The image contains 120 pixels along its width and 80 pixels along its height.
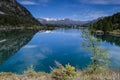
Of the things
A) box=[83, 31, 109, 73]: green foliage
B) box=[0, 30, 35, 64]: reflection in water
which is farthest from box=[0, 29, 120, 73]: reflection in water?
box=[83, 31, 109, 73]: green foliage

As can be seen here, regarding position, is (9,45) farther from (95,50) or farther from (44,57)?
(95,50)

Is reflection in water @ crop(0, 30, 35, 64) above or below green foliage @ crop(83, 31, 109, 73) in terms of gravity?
below

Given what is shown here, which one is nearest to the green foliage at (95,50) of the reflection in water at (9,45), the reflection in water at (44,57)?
the reflection in water at (44,57)

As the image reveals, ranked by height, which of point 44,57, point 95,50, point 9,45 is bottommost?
point 44,57

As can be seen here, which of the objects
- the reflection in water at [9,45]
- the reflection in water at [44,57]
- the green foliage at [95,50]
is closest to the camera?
the green foliage at [95,50]

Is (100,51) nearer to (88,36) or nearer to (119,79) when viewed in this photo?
(88,36)

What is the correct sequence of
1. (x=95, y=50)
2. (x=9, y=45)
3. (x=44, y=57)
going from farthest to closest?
(x=9, y=45), (x=44, y=57), (x=95, y=50)

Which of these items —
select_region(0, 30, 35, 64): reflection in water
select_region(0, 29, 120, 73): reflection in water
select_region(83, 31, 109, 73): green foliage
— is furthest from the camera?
select_region(0, 30, 35, 64): reflection in water

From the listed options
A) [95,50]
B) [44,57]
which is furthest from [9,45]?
[95,50]

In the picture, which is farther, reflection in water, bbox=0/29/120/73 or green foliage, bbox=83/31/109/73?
reflection in water, bbox=0/29/120/73

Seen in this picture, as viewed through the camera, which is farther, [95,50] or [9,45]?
[9,45]

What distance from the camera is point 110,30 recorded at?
187m

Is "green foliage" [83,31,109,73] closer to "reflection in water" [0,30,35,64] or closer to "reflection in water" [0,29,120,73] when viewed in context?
"reflection in water" [0,29,120,73]

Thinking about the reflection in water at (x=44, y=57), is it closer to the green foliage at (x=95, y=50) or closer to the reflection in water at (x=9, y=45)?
the reflection in water at (x=9, y=45)
